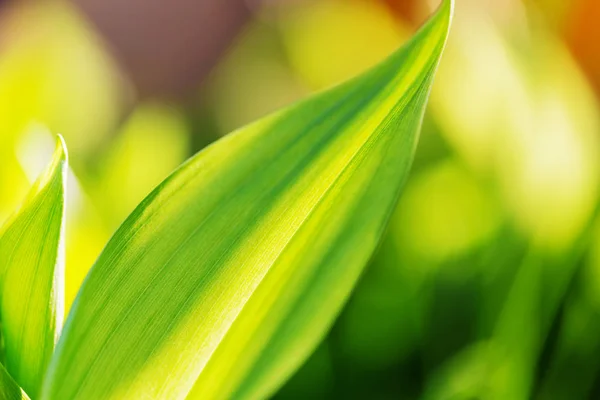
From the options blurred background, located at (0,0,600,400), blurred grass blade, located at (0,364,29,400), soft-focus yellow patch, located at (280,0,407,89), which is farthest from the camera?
soft-focus yellow patch, located at (280,0,407,89)

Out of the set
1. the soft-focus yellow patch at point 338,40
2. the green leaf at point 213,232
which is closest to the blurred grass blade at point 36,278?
the green leaf at point 213,232

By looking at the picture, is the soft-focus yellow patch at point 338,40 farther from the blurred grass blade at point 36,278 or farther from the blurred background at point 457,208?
the blurred grass blade at point 36,278

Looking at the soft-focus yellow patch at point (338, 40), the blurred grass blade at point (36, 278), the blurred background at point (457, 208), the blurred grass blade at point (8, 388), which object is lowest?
the blurred grass blade at point (8, 388)

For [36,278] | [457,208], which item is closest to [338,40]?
[457,208]

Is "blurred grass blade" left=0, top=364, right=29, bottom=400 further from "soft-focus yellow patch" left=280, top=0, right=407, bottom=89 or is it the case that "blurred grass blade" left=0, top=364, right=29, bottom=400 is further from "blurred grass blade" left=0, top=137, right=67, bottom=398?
"soft-focus yellow patch" left=280, top=0, right=407, bottom=89

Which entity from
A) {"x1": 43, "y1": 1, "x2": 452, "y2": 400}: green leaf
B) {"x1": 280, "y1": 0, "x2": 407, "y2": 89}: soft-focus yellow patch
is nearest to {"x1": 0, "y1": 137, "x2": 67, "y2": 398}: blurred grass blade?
{"x1": 43, "y1": 1, "x2": 452, "y2": 400}: green leaf
